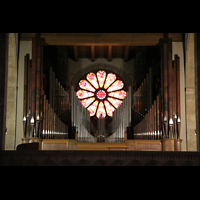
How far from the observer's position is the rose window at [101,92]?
19.0 metres

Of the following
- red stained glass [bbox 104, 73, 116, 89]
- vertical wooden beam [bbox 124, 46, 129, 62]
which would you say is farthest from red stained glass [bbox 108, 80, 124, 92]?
vertical wooden beam [bbox 124, 46, 129, 62]

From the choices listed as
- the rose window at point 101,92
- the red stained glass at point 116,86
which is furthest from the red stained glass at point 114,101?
the red stained glass at point 116,86

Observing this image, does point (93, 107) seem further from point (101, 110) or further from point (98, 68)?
point (98, 68)

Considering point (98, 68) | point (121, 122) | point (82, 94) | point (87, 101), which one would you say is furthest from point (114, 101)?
point (121, 122)

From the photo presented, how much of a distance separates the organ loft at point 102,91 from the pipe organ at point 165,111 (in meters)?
0.03

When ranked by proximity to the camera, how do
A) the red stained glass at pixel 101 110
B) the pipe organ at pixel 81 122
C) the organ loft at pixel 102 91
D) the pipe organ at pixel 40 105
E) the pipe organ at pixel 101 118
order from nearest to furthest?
the pipe organ at pixel 40 105, the pipe organ at pixel 101 118, the organ loft at pixel 102 91, the pipe organ at pixel 81 122, the red stained glass at pixel 101 110

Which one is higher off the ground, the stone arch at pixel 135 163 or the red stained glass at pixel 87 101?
the red stained glass at pixel 87 101

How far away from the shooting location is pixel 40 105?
14953 mm

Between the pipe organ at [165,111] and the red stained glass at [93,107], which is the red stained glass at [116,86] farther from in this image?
the pipe organ at [165,111]

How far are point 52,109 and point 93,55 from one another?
3.70 meters

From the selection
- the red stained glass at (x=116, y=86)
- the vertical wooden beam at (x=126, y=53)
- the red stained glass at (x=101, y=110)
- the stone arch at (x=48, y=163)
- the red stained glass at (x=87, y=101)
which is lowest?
the stone arch at (x=48, y=163)
